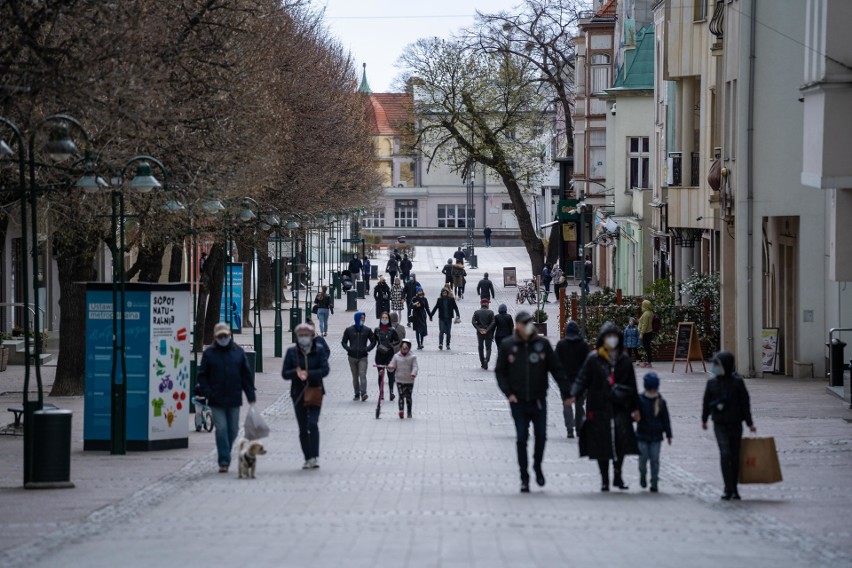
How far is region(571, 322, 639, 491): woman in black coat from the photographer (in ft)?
48.7

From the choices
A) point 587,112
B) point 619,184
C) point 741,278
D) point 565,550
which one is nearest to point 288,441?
point 565,550

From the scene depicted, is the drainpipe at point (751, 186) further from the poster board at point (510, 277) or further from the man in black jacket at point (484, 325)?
the poster board at point (510, 277)

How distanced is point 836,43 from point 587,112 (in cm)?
5067

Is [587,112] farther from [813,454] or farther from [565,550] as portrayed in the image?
[565,550]

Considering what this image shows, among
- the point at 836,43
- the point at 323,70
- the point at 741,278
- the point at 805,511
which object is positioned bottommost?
the point at 805,511

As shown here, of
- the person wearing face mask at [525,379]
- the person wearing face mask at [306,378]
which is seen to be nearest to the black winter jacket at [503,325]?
the person wearing face mask at [306,378]

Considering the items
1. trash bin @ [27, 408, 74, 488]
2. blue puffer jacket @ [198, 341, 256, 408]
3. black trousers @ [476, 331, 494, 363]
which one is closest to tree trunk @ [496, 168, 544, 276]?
black trousers @ [476, 331, 494, 363]

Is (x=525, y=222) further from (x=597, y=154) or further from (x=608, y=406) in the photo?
(x=608, y=406)

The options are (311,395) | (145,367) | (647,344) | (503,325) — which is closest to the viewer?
(311,395)

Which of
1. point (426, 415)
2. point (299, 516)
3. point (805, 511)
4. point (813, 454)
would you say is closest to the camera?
point (299, 516)

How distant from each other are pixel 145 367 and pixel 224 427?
108 inches

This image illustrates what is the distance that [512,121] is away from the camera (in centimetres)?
7275

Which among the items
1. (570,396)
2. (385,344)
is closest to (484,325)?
(385,344)

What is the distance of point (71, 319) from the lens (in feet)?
89.9
